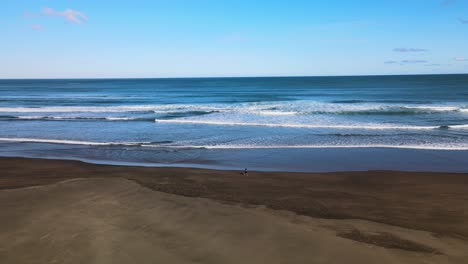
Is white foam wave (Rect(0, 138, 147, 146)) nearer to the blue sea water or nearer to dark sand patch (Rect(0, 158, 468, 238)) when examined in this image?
the blue sea water

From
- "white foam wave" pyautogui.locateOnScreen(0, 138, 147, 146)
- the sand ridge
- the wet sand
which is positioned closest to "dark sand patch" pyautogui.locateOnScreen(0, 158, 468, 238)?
the wet sand

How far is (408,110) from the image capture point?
30.1 m

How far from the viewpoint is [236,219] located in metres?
7.11

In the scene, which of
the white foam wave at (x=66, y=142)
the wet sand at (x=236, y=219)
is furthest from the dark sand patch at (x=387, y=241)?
the white foam wave at (x=66, y=142)

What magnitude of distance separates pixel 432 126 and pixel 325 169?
41.8 feet

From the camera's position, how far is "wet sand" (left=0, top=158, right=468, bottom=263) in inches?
221

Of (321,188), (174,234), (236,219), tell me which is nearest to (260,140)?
(321,188)

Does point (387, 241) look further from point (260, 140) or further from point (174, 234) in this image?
point (260, 140)

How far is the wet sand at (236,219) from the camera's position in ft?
18.4

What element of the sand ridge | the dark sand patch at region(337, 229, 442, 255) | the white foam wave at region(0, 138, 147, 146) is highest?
the sand ridge

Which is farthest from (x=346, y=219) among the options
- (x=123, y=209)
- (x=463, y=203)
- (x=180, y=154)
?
(x=180, y=154)

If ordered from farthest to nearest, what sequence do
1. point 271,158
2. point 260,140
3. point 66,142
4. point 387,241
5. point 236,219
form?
point 66,142
point 260,140
point 271,158
point 236,219
point 387,241

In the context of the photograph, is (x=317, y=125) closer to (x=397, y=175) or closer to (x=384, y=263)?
(x=397, y=175)

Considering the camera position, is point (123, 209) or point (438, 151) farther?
point (438, 151)
